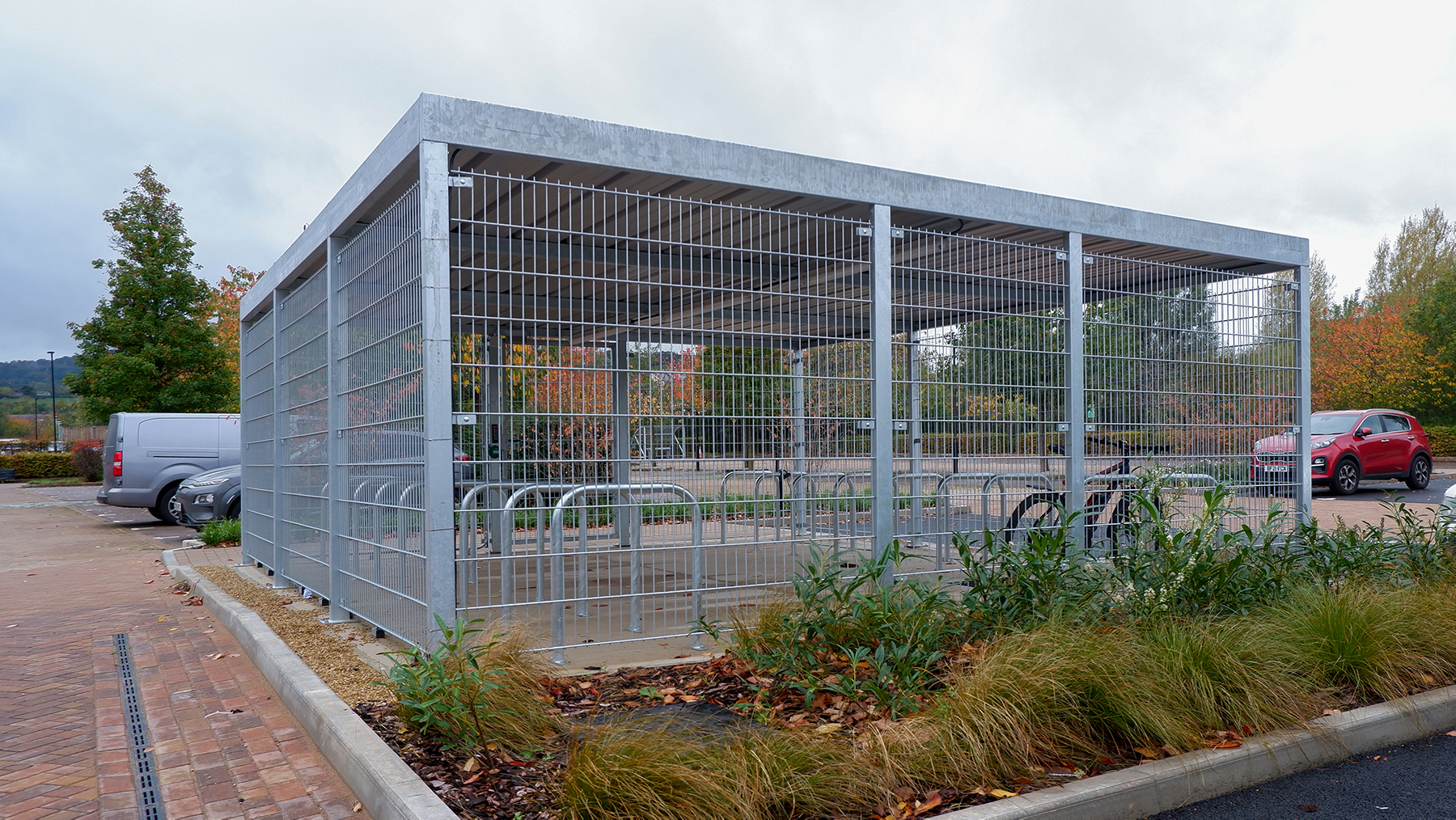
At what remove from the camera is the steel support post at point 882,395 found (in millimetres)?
6219

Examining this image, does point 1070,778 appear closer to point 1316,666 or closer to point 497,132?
point 1316,666

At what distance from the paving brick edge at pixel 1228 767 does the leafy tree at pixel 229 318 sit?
2459cm

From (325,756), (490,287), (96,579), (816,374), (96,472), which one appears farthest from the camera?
(96,472)

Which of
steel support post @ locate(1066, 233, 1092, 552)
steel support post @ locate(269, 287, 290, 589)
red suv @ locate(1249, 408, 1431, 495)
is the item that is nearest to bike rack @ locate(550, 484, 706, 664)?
steel support post @ locate(1066, 233, 1092, 552)

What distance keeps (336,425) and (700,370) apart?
8.19 ft

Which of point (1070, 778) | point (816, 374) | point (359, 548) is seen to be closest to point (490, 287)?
point (359, 548)

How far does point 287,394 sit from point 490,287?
201 cm

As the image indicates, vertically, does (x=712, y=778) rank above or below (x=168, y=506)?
above

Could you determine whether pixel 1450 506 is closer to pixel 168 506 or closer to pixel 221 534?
pixel 221 534

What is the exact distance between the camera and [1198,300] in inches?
313

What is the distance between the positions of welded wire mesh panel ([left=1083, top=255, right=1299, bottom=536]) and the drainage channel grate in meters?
6.05

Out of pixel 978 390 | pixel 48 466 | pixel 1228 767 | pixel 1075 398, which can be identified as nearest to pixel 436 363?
pixel 978 390

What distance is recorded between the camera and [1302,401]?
8406 millimetres

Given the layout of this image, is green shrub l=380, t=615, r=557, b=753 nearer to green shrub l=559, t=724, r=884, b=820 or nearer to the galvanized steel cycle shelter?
green shrub l=559, t=724, r=884, b=820
